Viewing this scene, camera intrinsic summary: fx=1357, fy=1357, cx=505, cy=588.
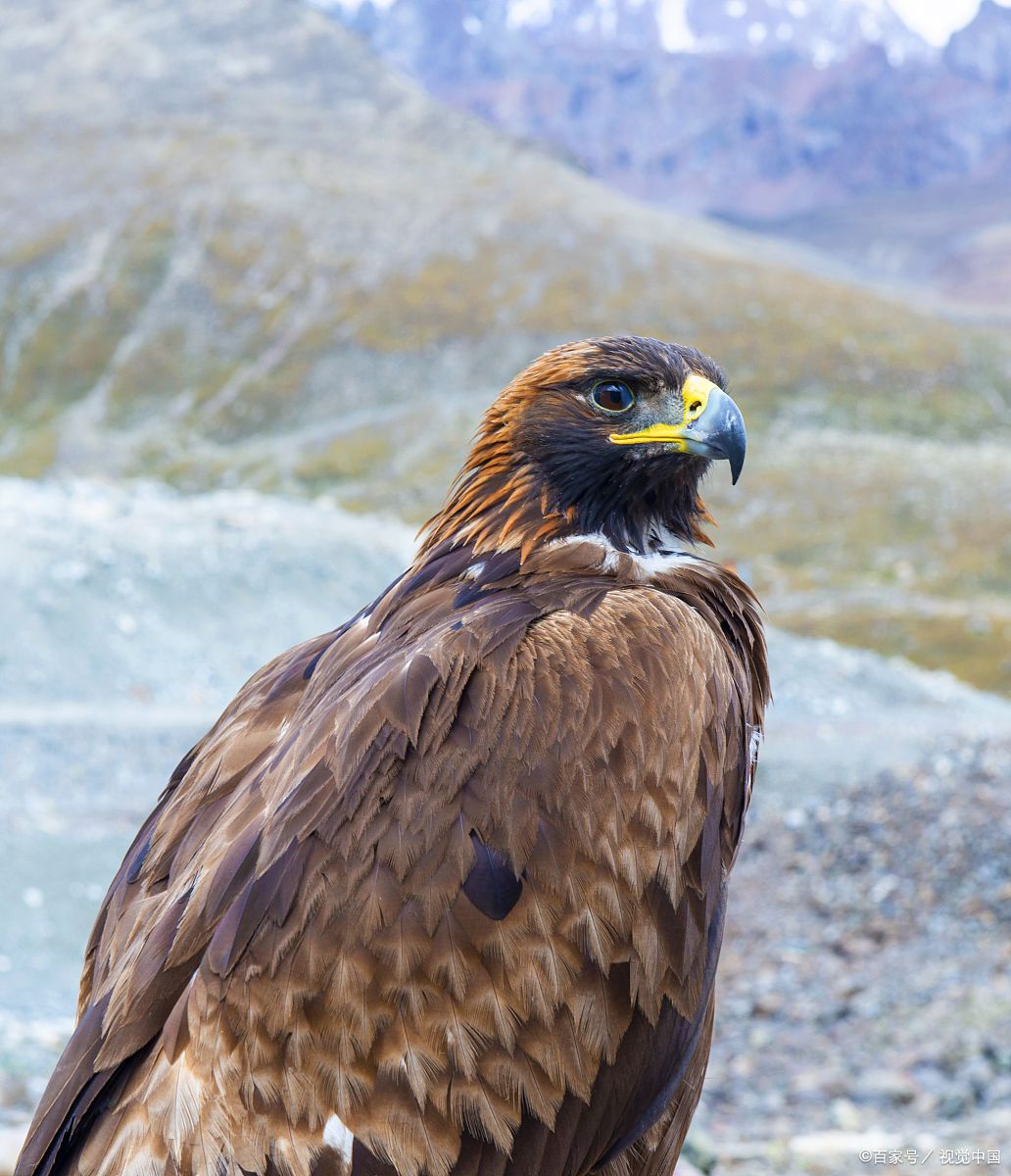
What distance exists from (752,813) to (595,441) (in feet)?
49.6

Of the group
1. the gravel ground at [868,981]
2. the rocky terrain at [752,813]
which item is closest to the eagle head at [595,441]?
the rocky terrain at [752,813]

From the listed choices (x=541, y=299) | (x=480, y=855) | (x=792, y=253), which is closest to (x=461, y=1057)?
(x=480, y=855)

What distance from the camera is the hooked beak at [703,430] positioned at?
5234mm

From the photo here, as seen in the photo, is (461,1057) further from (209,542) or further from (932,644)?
(932,644)

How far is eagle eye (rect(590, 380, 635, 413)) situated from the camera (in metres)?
5.33

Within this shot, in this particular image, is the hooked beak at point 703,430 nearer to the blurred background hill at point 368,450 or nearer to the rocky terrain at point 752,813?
the blurred background hill at point 368,450

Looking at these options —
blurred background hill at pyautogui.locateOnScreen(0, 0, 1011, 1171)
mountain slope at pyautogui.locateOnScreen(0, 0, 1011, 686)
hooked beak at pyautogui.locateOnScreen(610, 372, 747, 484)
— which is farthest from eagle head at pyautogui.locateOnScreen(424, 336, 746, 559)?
mountain slope at pyautogui.locateOnScreen(0, 0, 1011, 686)

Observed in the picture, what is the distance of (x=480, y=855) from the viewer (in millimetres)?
4109

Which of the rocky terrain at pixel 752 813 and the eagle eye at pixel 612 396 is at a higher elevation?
the eagle eye at pixel 612 396

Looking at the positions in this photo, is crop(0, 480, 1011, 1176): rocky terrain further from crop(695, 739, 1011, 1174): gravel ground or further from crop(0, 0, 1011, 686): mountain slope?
crop(0, 0, 1011, 686): mountain slope

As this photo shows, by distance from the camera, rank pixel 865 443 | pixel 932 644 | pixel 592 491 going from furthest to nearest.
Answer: pixel 865 443
pixel 932 644
pixel 592 491

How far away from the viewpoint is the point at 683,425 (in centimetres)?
530

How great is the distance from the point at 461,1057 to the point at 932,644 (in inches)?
1622

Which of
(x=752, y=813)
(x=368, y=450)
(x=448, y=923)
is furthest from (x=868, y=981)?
(x=368, y=450)
